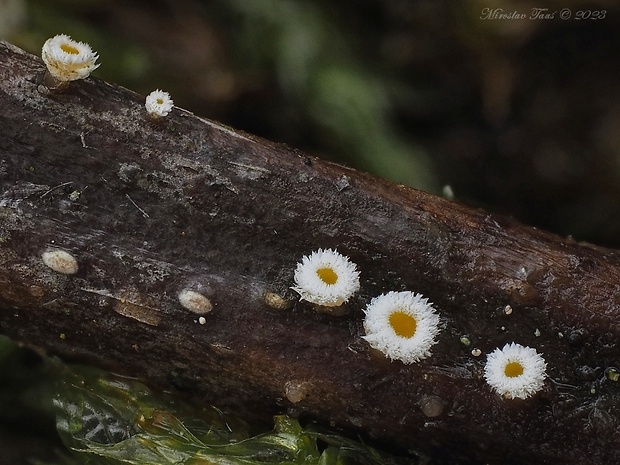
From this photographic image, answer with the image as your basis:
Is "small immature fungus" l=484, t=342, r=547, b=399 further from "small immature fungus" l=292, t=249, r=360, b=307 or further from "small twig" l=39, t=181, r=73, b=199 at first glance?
"small twig" l=39, t=181, r=73, b=199

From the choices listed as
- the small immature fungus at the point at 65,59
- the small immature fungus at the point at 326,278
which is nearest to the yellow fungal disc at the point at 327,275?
the small immature fungus at the point at 326,278

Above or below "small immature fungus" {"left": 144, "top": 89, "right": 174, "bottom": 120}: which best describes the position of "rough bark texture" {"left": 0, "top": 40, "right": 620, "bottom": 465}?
below

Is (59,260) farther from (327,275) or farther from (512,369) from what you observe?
(512,369)

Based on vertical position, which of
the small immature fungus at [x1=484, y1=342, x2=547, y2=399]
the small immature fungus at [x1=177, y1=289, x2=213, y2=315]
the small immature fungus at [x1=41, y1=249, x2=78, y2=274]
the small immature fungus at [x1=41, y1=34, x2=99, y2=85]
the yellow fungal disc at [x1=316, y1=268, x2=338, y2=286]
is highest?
the small immature fungus at [x1=41, y1=34, x2=99, y2=85]

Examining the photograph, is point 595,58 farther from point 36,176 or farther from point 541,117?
point 36,176

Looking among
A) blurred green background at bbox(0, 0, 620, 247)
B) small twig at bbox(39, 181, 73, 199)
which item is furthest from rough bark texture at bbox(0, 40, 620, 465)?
blurred green background at bbox(0, 0, 620, 247)

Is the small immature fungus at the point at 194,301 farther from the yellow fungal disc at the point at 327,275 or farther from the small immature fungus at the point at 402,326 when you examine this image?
the small immature fungus at the point at 402,326
